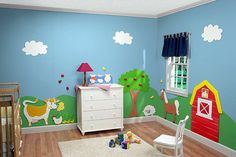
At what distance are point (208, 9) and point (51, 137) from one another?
10.9 feet

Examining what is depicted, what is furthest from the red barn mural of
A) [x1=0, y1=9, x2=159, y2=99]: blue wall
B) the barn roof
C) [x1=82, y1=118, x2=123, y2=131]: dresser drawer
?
[x1=0, y1=9, x2=159, y2=99]: blue wall

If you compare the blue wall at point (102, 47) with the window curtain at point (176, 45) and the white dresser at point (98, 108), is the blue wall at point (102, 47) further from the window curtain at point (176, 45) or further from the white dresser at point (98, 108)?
the white dresser at point (98, 108)

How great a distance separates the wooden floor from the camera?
3.34 m

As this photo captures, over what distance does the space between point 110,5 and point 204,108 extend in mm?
2314

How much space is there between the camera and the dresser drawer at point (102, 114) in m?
4.11

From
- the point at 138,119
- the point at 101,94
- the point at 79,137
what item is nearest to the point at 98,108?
the point at 101,94

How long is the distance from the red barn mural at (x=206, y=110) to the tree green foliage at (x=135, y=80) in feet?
3.96

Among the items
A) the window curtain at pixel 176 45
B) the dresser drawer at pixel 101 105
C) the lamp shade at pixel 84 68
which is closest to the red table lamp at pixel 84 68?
the lamp shade at pixel 84 68

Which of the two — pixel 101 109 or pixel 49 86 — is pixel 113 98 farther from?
pixel 49 86

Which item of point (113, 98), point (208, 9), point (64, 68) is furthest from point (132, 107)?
point (208, 9)

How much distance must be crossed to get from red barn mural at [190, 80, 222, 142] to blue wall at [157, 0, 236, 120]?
0.34 ft

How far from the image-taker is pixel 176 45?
14.0ft

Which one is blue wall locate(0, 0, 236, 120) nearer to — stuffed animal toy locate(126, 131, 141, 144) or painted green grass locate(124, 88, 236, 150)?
painted green grass locate(124, 88, 236, 150)

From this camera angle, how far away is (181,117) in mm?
4270
